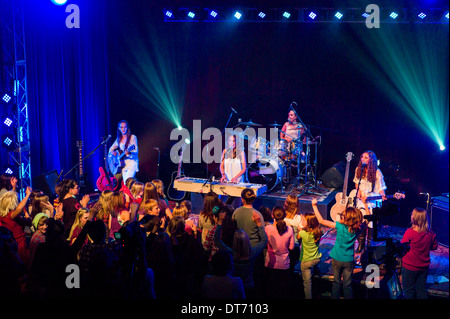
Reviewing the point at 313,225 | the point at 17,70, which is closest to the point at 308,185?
the point at 313,225

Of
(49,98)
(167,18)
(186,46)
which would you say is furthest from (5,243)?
(186,46)

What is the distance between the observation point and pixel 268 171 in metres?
9.02

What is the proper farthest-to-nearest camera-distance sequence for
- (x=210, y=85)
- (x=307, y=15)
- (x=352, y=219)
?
1. (x=210, y=85)
2. (x=307, y=15)
3. (x=352, y=219)

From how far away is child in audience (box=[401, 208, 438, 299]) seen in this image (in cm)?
461

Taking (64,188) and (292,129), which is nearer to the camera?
(64,188)

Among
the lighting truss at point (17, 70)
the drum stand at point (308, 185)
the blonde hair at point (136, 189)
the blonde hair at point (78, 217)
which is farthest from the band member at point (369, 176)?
the lighting truss at point (17, 70)

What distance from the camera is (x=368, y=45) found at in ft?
31.9

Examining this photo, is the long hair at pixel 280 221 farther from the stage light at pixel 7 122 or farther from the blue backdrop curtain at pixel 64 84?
the blue backdrop curtain at pixel 64 84

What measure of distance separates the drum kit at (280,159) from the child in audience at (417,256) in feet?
13.8

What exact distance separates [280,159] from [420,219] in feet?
15.2

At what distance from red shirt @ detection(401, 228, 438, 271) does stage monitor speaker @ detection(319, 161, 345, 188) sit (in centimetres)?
474

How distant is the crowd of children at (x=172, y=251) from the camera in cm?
372

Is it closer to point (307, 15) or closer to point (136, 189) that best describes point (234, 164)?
point (136, 189)

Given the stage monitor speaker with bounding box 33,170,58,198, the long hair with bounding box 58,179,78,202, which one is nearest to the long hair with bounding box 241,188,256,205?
the long hair with bounding box 58,179,78,202
